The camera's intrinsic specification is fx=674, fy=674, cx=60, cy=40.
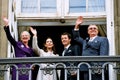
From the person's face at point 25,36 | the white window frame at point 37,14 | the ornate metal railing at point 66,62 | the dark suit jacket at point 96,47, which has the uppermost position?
the white window frame at point 37,14

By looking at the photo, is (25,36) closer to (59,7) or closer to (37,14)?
(37,14)

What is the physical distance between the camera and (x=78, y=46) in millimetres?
10727

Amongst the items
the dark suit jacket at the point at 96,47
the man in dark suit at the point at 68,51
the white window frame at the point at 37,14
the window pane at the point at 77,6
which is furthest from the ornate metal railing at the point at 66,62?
the window pane at the point at 77,6

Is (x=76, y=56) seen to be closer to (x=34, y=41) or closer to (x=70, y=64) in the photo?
(x=70, y=64)

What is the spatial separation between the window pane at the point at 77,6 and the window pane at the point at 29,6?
0.61 m

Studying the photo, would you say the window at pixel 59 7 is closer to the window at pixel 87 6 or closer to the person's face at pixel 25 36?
the window at pixel 87 6

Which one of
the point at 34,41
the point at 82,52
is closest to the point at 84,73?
the point at 82,52

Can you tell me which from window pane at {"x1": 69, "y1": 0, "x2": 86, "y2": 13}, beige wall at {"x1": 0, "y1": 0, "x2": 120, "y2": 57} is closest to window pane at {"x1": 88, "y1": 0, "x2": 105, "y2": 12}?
window pane at {"x1": 69, "y1": 0, "x2": 86, "y2": 13}

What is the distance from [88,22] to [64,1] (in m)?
0.56

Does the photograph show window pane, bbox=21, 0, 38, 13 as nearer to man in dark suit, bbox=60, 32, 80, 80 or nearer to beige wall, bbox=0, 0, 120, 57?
beige wall, bbox=0, 0, 120, 57

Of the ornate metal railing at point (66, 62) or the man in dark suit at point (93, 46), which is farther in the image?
the man in dark suit at point (93, 46)

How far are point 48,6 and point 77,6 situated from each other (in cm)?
50

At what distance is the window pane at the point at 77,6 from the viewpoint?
11.7 meters

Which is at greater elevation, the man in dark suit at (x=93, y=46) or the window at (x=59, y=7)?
the window at (x=59, y=7)
